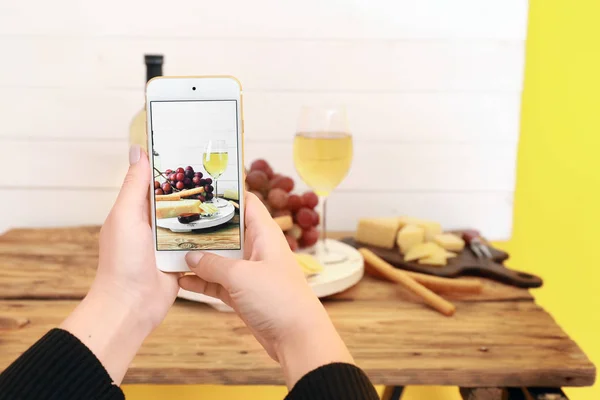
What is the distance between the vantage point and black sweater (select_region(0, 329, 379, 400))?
0.53 m

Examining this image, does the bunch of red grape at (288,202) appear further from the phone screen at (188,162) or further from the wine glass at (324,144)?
the phone screen at (188,162)

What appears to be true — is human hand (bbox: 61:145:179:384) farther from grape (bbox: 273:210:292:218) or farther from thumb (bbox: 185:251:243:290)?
grape (bbox: 273:210:292:218)

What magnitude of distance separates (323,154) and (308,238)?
0.17 metres

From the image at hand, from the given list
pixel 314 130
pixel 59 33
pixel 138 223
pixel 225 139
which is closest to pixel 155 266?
pixel 138 223

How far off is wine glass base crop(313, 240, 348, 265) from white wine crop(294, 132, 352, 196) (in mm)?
132

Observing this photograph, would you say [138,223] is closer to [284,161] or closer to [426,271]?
[426,271]

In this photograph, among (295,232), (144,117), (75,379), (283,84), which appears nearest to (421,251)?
(295,232)

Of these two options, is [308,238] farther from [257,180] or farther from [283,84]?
[283,84]

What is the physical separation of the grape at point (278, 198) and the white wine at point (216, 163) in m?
0.46

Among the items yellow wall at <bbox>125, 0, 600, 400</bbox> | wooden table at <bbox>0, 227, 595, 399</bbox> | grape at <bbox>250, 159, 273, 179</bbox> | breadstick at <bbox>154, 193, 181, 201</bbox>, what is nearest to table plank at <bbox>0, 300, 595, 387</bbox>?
wooden table at <bbox>0, 227, 595, 399</bbox>

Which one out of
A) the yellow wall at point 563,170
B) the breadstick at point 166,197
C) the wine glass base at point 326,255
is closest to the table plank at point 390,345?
the wine glass base at point 326,255

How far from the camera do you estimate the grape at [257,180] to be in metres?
1.18

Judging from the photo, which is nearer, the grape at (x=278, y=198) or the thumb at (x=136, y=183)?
the thumb at (x=136, y=183)

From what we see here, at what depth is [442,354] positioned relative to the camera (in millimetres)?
794
